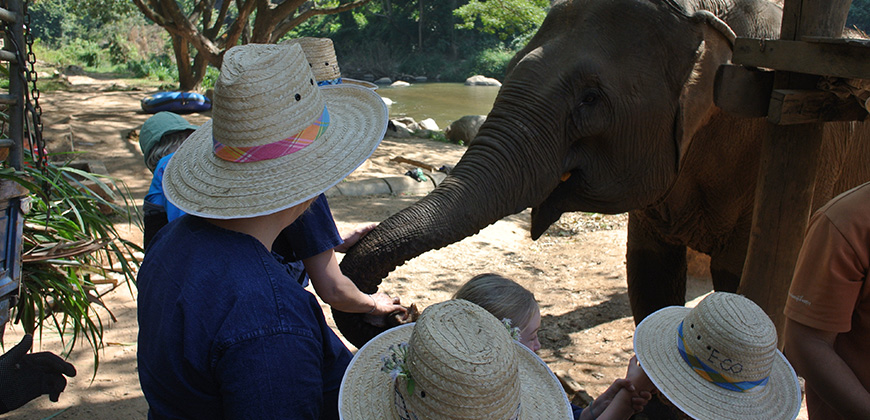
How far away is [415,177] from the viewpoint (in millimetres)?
9836

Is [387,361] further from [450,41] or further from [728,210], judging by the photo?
[450,41]

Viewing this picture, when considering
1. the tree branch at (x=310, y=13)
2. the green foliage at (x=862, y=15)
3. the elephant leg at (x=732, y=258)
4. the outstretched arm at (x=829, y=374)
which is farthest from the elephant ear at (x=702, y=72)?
the green foliage at (x=862, y=15)

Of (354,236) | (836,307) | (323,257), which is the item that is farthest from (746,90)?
(323,257)

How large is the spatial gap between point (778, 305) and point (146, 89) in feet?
77.8

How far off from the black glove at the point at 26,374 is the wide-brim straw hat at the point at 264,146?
1.52m

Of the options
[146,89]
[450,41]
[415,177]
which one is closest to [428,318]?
[415,177]

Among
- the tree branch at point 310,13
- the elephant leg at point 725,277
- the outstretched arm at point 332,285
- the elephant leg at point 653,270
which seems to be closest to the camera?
the outstretched arm at point 332,285

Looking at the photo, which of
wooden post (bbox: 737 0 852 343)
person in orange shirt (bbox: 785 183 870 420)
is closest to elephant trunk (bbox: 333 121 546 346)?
wooden post (bbox: 737 0 852 343)

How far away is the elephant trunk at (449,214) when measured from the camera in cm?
275

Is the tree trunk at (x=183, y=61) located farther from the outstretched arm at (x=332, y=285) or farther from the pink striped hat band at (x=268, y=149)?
the pink striped hat band at (x=268, y=149)

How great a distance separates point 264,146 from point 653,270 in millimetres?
3683

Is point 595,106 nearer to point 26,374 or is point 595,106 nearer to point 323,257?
point 323,257

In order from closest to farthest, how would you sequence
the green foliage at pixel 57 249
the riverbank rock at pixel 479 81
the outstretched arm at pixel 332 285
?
1. the outstretched arm at pixel 332 285
2. the green foliage at pixel 57 249
3. the riverbank rock at pixel 479 81

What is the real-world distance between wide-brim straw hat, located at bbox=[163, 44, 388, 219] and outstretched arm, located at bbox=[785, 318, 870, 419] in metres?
1.55
